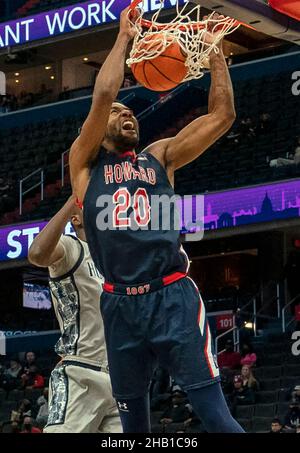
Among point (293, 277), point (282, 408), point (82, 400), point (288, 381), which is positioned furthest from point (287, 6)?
point (293, 277)

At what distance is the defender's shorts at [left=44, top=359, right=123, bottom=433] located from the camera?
6.84 metres

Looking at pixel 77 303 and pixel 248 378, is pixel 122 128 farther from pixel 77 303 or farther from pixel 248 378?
pixel 248 378

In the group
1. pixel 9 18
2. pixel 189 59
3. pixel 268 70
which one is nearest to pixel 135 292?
pixel 189 59

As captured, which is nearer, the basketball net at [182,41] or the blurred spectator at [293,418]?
the basketball net at [182,41]

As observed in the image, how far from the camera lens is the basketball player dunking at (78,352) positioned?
6852mm

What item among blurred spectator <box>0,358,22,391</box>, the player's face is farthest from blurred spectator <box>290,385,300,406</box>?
the player's face

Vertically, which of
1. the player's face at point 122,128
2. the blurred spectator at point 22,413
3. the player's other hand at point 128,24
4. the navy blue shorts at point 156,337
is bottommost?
the blurred spectator at point 22,413

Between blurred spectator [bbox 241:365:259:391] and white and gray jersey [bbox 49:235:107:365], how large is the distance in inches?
386

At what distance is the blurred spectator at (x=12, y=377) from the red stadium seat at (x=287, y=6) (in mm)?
12986

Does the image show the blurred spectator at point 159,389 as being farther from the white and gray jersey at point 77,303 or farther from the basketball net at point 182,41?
the basketball net at point 182,41

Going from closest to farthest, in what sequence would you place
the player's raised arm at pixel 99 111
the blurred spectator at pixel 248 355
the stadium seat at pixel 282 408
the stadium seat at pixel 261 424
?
the player's raised arm at pixel 99 111 → the stadium seat at pixel 282 408 → the stadium seat at pixel 261 424 → the blurred spectator at pixel 248 355

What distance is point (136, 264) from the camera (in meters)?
5.55

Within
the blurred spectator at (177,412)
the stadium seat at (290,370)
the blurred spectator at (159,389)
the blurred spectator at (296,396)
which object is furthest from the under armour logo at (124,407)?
the stadium seat at (290,370)

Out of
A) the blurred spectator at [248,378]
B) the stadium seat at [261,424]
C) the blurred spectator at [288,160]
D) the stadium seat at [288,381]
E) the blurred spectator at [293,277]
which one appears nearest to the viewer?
the stadium seat at [261,424]
